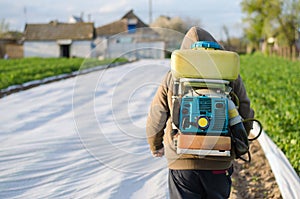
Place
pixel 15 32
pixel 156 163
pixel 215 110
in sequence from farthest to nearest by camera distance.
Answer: pixel 15 32
pixel 156 163
pixel 215 110

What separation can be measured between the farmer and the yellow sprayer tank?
8.2 inches

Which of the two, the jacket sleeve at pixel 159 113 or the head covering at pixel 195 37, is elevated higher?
the head covering at pixel 195 37

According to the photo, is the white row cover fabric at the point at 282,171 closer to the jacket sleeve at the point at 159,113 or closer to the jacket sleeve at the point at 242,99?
the jacket sleeve at the point at 242,99

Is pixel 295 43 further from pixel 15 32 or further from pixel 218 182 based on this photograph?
pixel 15 32

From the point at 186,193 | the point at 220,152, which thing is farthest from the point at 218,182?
the point at 220,152

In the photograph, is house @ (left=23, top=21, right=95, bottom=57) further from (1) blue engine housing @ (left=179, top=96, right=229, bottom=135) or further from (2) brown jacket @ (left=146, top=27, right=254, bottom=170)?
(1) blue engine housing @ (left=179, top=96, right=229, bottom=135)

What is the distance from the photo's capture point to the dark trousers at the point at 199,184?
90.7 inches

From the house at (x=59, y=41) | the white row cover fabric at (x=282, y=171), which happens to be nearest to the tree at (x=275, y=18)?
the house at (x=59, y=41)

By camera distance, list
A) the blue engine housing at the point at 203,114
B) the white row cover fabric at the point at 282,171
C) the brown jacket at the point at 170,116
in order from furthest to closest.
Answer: the white row cover fabric at the point at 282,171
the brown jacket at the point at 170,116
the blue engine housing at the point at 203,114

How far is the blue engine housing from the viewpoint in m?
2.02

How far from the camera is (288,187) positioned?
13.6ft

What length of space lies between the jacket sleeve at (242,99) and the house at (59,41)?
43764 millimetres

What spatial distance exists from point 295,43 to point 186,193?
39.5 metres

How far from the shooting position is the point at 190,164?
2279 millimetres
